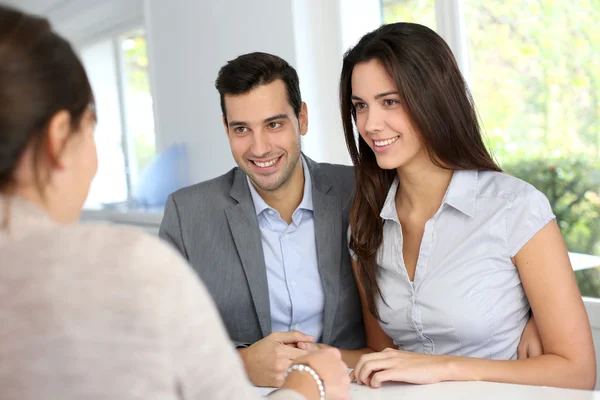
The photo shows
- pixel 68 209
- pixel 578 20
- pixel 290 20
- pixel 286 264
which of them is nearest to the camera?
pixel 68 209

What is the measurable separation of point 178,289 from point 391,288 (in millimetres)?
1290

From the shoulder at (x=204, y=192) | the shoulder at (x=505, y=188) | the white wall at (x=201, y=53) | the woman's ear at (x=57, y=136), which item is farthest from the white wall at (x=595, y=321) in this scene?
the woman's ear at (x=57, y=136)

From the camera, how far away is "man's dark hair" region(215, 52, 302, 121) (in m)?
2.45

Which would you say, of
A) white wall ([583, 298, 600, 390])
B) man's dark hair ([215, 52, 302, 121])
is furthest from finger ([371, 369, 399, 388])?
white wall ([583, 298, 600, 390])

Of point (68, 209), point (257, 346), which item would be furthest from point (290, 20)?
point (68, 209)

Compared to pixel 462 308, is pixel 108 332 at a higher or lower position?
higher

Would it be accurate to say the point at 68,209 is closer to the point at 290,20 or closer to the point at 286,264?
the point at 286,264

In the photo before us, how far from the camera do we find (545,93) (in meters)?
3.01

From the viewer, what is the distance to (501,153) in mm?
3234

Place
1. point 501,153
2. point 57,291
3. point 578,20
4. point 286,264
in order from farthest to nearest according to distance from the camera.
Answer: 1. point 501,153
2. point 578,20
3. point 286,264
4. point 57,291

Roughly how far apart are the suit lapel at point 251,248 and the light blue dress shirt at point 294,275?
47 millimetres

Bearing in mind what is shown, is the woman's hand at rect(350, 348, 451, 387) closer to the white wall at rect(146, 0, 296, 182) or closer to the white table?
the white table

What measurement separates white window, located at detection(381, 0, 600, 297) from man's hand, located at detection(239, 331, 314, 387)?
1472mm

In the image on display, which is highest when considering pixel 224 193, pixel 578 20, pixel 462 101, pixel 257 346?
pixel 578 20
